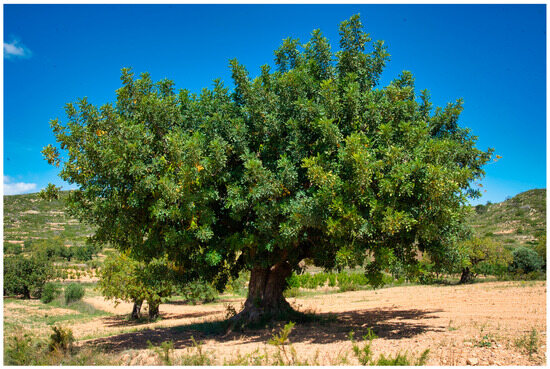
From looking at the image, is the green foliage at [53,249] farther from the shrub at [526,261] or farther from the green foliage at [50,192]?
the shrub at [526,261]

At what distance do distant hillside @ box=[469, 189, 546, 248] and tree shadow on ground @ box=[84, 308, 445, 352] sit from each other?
120 ft

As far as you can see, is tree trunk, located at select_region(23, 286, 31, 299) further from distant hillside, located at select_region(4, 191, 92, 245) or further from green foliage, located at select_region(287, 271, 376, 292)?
distant hillside, located at select_region(4, 191, 92, 245)

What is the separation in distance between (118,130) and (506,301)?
52.7ft

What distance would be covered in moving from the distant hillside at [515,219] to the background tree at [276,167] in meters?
40.8

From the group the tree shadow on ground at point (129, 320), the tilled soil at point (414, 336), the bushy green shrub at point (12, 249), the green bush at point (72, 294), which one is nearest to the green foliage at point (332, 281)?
the tree shadow on ground at point (129, 320)

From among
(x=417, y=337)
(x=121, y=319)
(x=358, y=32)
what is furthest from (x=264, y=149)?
(x=121, y=319)

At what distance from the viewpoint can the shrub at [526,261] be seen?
94.0ft

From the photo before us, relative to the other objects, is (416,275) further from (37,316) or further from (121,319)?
(37,316)

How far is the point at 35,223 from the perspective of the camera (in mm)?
71375

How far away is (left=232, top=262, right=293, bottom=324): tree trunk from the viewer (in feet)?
42.0

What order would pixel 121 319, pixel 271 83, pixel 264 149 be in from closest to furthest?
pixel 264 149 → pixel 271 83 → pixel 121 319

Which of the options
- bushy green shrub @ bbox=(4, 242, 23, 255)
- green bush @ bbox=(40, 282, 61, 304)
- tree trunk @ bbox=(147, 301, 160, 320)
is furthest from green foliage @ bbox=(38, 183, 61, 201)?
bushy green shrub @ bbox=(4, 242, 23, 255)

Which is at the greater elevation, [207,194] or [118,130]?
[118,130]

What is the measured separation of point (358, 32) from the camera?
1101cm
